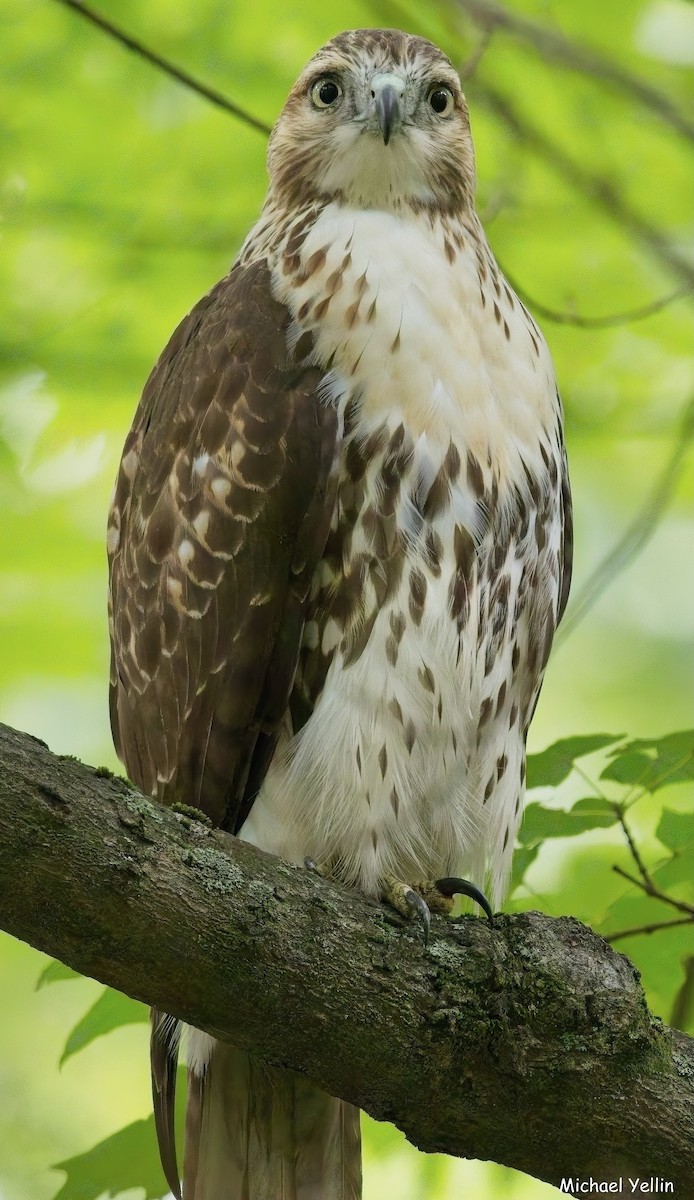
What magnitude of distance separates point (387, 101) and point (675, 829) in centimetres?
203

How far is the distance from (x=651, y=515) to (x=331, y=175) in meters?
1.59

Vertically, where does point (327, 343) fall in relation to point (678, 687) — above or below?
below

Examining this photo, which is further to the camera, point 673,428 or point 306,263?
point 673,428

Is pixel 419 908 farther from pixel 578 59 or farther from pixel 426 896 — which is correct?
pixel 578 59

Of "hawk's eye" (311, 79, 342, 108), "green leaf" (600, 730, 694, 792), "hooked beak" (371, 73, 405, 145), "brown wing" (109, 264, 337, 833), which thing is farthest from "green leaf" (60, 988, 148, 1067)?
"hawk's eye" (311, 79, 342, 108)

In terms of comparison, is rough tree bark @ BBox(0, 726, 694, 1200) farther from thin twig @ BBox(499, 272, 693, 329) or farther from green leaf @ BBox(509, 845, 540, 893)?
thin twig @ BBox(499, 272, 693, 329)

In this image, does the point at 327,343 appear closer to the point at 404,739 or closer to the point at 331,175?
the point at 331,175

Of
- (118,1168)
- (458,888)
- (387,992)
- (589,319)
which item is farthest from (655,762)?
(589,319)

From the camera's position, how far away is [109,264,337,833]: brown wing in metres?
3.57

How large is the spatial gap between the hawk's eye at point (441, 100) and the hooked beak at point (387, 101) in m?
0.16

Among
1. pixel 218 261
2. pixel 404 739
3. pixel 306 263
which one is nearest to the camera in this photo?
pixel 404 739

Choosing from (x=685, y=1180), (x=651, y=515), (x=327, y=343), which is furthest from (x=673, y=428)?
(x=685, y=1180)

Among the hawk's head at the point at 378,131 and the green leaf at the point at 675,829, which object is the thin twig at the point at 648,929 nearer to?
the green leaf at the point at 675,829

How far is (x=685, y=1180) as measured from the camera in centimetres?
301
